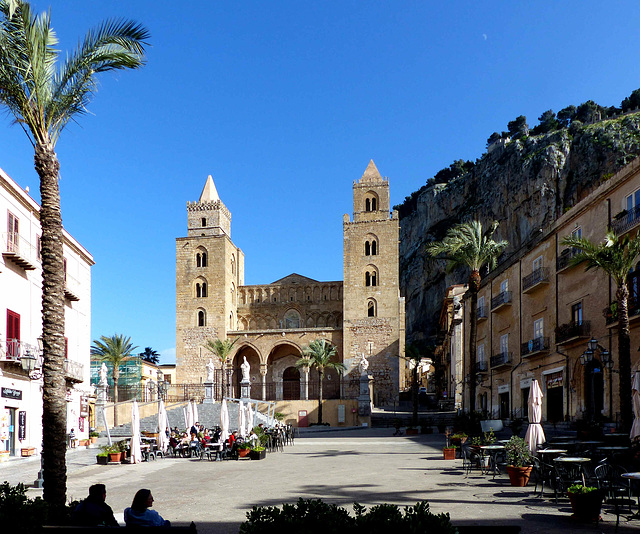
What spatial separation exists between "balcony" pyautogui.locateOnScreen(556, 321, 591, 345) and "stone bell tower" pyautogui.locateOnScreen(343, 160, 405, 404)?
34.3m

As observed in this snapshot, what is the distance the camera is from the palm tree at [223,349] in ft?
Result: 199

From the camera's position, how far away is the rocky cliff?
80287mm

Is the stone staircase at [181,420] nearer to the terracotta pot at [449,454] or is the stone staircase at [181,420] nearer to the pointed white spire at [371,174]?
the terracotta pot at [449,454]

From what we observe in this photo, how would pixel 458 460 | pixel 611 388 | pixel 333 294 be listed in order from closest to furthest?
pixel 458 460, pixel 611 388, pixel 333 294

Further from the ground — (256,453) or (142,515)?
(142,515)

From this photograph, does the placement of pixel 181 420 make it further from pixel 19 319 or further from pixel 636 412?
pixel 636 412

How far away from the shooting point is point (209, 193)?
70.0 metres

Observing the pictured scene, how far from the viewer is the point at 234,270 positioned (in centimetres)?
7000

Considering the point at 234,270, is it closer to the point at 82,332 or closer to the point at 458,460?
the point at 82,332

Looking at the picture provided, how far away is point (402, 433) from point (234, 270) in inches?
1484

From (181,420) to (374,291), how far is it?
26109 millimetres

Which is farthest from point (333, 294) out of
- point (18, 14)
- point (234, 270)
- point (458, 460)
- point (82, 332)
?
point (18, 14)

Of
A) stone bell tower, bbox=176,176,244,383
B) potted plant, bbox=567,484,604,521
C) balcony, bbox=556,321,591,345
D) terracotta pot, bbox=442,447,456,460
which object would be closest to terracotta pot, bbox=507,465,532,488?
potted plant, bbox=567,484,604,521

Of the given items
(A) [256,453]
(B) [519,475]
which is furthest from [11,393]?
(B) [519,475]
